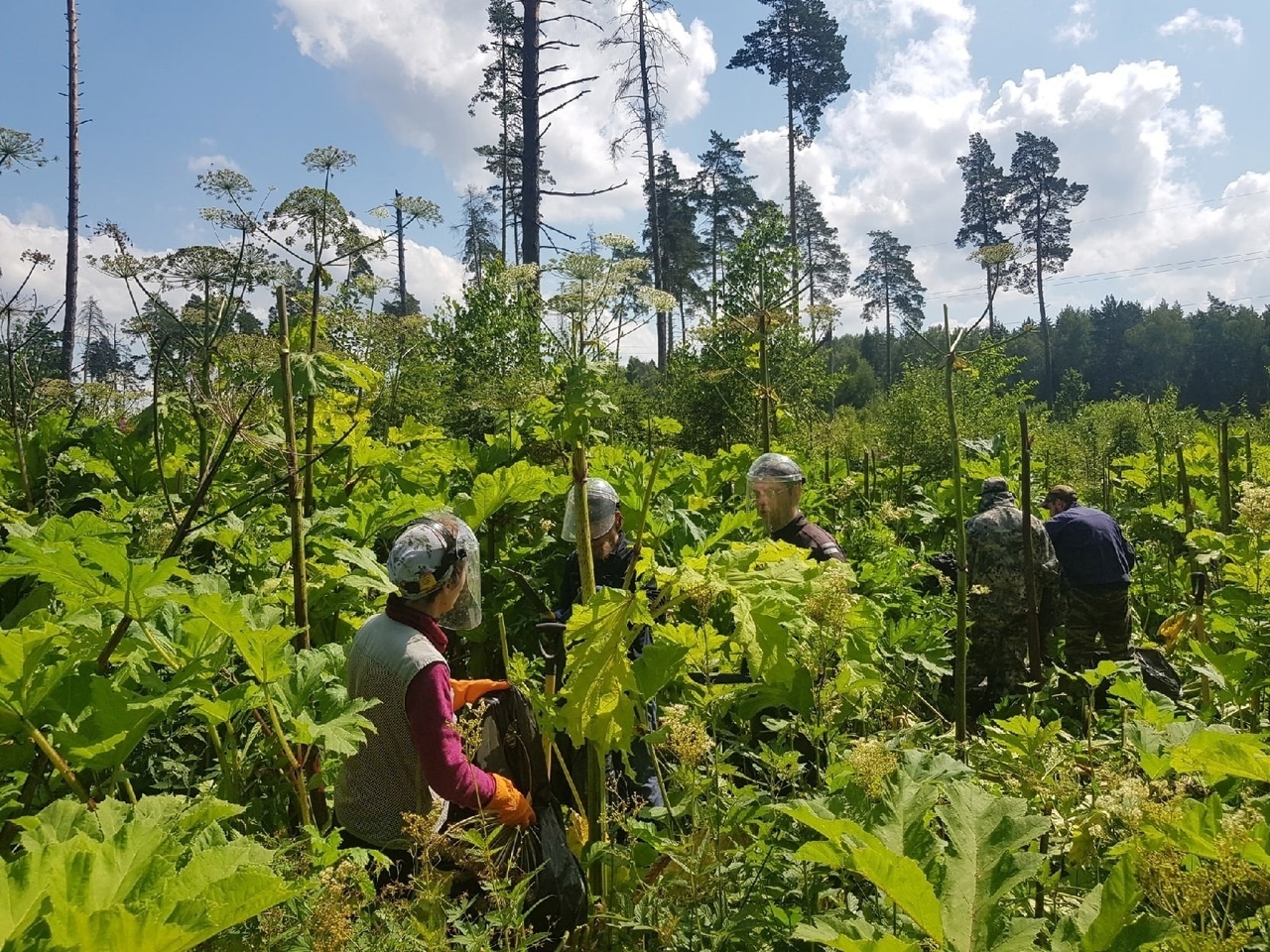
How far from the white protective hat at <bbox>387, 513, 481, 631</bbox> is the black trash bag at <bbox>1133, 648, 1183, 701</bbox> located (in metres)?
4.57

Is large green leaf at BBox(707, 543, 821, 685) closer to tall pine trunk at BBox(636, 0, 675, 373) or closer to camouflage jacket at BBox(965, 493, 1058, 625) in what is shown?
camouflage jacket at BBox(965, 493, 1058, 625)

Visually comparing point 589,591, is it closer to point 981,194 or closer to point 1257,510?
point 1257,510

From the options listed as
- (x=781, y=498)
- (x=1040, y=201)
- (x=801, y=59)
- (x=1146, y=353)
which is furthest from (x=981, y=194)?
(x=781, y=498)

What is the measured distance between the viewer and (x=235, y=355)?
3438mm

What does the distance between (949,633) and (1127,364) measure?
91.1 m

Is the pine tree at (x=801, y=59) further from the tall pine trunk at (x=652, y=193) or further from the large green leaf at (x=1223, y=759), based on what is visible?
the large green leaf at (x=1223, y=759)

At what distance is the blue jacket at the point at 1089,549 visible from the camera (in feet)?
21.0

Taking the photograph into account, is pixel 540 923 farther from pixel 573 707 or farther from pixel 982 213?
pixel 982 213

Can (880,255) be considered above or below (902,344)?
above

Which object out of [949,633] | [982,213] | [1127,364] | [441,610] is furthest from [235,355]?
[1127,364]

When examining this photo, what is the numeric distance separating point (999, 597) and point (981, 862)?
225 inches

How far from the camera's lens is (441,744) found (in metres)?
2.43

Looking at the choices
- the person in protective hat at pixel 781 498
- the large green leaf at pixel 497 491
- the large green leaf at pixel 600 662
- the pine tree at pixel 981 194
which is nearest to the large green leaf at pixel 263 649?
the large green leaf at pixel 600 662

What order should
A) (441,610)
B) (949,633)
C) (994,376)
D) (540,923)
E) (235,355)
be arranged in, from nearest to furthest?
1. (540,923)
2. (441,610)
3. (235,355)
4. (949,633)
5. (994,376)
